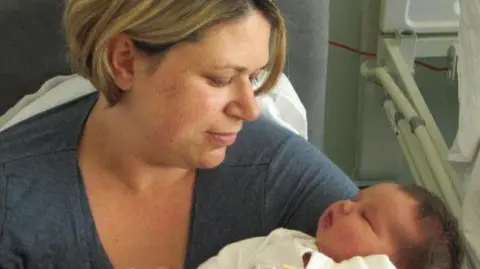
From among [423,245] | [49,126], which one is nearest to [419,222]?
[423,245]

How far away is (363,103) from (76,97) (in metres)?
0.87

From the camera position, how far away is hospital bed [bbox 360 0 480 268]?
128 centimetres

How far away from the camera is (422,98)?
1799 mm

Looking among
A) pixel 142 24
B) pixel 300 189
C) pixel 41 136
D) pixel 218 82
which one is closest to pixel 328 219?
pixel 300 189

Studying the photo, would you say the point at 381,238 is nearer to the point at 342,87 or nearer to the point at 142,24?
the point at 142,24

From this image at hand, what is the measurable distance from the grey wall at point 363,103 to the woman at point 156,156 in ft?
2.46

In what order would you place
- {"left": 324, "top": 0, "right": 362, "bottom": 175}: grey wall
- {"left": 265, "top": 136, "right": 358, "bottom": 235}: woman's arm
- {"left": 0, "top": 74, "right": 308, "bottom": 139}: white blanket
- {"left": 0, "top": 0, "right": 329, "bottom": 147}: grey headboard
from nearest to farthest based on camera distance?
{"left": 265, "top": 136, "right": 358, "bottom": 235}: woman's arm
{"left": 0, "top": 74, "right": 308, "bottom": 139}: white blanket
{"left": 0, "top": 0, "right": 329, "bottom": 147}: grey headboard
{"left": 324, "top": 0, "right": 362, "bottom": 175}: grey wall

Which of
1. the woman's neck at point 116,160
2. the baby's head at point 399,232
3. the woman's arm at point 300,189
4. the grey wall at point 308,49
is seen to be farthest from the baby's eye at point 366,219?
the grey wall at point 308,49

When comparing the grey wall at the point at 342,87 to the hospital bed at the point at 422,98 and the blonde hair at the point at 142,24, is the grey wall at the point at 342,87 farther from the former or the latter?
the blonde hair at the point at 142,24

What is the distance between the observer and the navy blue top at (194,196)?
1.36m

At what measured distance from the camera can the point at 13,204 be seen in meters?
1.36

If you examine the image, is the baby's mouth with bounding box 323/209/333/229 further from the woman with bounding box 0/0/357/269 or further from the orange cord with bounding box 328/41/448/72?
the orange cord with bounding box 328/41/448/72

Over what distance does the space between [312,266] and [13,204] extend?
1.77ft

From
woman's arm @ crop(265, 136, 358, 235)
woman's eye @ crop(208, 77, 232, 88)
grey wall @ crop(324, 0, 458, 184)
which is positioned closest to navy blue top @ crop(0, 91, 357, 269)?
woman's arm @ crop(265, 136, 358, 235)
